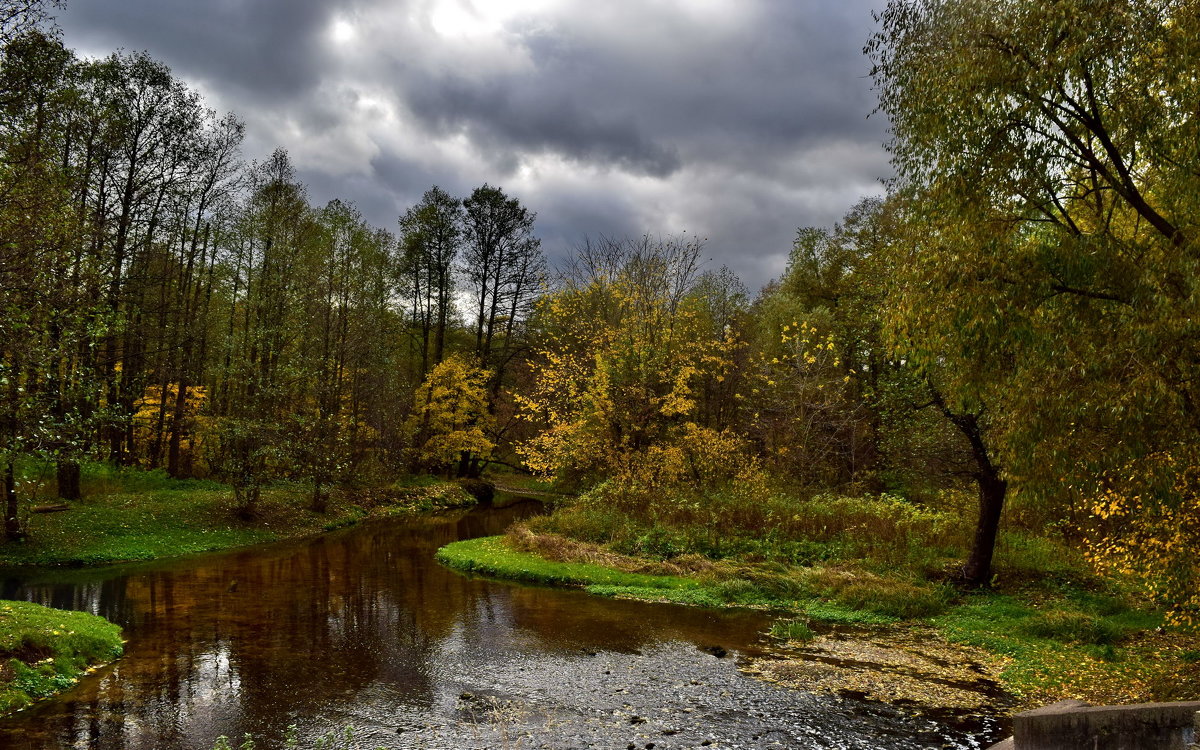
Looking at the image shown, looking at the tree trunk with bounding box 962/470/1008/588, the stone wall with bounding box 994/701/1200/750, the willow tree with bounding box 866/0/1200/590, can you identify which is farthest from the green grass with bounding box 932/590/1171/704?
the stone wall with bounding box 994/701/1200/750

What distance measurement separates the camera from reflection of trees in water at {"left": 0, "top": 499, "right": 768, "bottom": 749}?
8.76 m

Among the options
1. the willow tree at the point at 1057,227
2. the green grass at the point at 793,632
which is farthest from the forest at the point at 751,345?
the green grass at the point at 793,632

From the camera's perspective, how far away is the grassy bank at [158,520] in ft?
62.4

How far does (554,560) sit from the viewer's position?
2016cm

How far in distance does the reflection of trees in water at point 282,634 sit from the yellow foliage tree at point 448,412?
17659 millimetres

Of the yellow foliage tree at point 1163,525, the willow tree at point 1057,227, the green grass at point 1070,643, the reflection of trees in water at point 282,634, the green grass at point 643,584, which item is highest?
the willow tree at point 1057,227

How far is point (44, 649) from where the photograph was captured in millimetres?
10312

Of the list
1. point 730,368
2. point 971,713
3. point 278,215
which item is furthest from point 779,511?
point 278,215

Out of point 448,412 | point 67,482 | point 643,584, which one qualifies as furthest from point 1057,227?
point 448,412

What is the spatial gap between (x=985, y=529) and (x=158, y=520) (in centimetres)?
2488

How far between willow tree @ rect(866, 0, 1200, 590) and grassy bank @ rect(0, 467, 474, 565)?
21821 millimetres

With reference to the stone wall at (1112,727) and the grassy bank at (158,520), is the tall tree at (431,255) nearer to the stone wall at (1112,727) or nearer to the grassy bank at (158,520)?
the grassy bank at (158,520)

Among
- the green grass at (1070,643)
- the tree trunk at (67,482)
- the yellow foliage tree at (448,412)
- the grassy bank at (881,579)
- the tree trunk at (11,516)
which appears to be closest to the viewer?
the green grass at (1070,643)

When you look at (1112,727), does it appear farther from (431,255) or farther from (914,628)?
(431,255)
